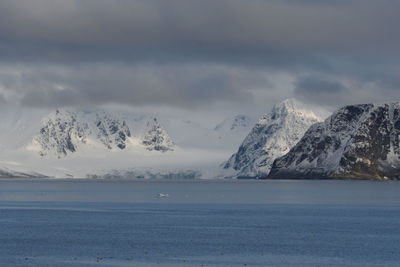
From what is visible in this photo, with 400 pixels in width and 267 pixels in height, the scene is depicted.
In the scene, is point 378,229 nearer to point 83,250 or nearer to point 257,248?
point 257,248

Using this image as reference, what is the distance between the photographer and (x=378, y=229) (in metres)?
176

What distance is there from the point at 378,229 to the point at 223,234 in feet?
114

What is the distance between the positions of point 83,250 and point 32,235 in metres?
29.3

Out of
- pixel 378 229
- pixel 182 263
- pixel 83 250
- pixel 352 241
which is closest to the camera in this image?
pixel 182 263

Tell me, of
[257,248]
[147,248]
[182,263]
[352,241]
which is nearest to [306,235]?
[352,241]

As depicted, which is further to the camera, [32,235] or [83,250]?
[32,235]

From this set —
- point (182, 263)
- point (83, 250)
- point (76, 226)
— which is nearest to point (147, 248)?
point (83, 250)

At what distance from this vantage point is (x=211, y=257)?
125688 millimetres

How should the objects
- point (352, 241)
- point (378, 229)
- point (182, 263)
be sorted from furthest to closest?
1. point (378, 229)
2. point (352, 241)
3. point (182, 263)

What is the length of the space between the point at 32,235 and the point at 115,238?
17.4m

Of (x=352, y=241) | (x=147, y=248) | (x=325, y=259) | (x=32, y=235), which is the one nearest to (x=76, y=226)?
(x=32, y=235)

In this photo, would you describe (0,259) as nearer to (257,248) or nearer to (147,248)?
(147,248)

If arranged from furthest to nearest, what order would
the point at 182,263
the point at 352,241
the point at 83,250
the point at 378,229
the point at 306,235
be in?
the point at 378,229 < the point at 306,235 < the point at 352,241 < the point at 83,250 < the point at 182,263

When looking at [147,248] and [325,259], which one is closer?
[325,259]
